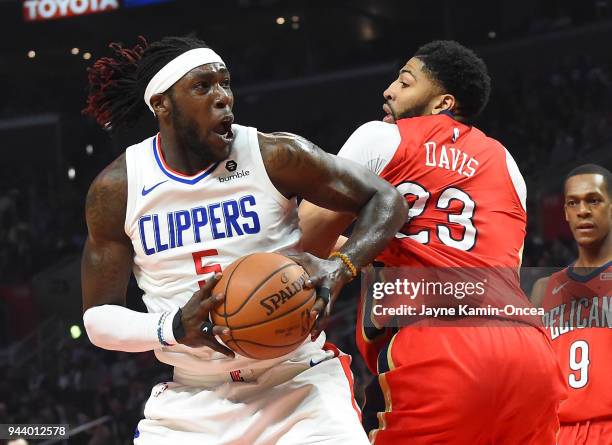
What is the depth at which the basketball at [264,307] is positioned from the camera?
271 cm

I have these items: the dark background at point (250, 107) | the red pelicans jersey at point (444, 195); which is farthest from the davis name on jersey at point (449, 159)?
the dark background at point (250, 107)

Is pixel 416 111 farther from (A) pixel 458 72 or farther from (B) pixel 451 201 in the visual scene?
(B) pixel 451 201

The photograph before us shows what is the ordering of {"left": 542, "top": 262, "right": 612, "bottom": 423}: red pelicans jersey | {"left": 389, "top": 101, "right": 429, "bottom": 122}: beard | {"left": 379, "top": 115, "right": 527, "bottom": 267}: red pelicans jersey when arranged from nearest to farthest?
1. {"left": 379, "top": 115, "right": 527, "bottom": 267}: red pelicans jersey
2. {"left": 389, "top": 101, "right": 429, "bottom": 122}: beard
3. {"left": 542, "top": 262, "right": 612, "bottom": 423}: red pelicans jersey

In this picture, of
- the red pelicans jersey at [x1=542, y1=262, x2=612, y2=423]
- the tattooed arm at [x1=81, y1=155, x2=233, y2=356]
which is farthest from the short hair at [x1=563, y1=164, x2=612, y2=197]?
the tattooed arm at [x1=81, y1=155, x2=233, y2=356]

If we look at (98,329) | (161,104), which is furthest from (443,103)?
(98,329)

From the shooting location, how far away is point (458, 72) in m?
3.77

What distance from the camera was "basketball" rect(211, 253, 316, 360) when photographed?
106 inches

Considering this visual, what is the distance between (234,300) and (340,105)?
44.8 feet

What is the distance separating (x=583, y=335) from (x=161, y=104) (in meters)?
2.31

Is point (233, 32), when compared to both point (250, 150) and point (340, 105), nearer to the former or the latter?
point (340, 105)

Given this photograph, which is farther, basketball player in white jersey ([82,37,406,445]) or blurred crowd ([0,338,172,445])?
blurred crowd ([0,338,172,445])

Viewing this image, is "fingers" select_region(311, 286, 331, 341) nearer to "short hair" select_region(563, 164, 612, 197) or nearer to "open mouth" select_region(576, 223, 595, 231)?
"open mouth" select_region(576, 223, 595, 231)

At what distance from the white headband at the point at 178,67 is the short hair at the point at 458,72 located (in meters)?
0.97

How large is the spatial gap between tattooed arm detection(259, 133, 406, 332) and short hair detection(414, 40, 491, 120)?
2.52ft
